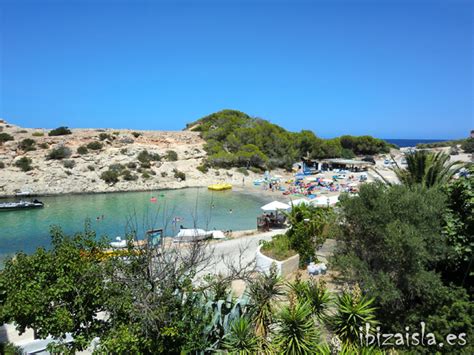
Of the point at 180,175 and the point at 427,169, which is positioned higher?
the point at 427,169

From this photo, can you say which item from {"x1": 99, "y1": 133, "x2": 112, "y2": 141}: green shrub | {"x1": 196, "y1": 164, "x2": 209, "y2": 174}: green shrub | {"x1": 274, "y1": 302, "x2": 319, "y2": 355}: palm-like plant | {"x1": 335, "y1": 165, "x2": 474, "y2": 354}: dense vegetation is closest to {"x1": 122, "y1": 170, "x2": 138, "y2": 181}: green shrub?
{"x1": 196, "y1": 164, "x2": 209, "y2": 174}: green shrub

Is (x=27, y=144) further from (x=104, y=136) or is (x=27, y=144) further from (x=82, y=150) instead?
(x=104, y=136)

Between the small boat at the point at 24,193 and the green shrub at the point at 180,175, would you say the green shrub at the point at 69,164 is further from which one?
the green shrub at the point at 180,175

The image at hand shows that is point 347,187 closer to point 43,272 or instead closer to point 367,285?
point 367,285

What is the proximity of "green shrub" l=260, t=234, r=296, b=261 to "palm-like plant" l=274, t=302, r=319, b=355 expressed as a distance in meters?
6.05

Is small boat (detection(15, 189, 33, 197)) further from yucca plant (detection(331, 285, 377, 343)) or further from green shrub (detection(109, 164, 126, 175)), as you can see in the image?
yucca plant (detection(331, 285, 377, 343))

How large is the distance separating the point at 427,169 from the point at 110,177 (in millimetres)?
38057

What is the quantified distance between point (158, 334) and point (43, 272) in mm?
2200

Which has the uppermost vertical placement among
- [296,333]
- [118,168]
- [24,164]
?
[24,164]

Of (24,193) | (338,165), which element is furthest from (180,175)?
(338,165)

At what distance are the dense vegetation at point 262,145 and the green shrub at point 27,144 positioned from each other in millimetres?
24348

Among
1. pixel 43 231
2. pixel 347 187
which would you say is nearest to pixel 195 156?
pixel 347 187

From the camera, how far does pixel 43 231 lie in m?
25.0

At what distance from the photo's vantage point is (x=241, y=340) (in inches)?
256
